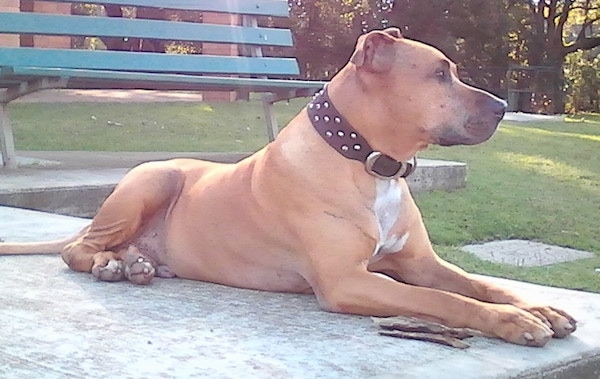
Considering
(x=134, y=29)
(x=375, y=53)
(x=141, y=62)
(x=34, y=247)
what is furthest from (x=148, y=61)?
(x=375, y=53)

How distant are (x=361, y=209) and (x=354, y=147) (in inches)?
7.1

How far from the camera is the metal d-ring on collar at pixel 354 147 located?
279 cm

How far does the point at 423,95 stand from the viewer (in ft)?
9.13

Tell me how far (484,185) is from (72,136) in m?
3.48

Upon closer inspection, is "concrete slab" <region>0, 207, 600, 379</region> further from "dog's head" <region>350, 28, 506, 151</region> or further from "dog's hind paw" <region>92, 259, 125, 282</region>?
"dog's head" <region>350, 28, 506, 151</region>

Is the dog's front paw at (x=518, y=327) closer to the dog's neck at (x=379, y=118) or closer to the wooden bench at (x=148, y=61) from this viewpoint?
the dog's neck at (x=379, y=118)

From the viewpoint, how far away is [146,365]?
2143 millimetres

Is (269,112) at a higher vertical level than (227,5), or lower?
lower

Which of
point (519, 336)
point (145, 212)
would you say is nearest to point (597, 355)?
point (519, 336)

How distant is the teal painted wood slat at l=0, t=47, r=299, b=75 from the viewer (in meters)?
6.09

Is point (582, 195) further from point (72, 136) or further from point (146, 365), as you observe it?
point (146, 365)

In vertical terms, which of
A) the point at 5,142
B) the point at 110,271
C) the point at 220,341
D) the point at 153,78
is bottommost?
the point at 5,142

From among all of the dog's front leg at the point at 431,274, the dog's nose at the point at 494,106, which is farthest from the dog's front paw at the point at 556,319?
the dog's nose at the point at 494,106

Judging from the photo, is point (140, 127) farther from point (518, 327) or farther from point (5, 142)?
point (518, 327)
